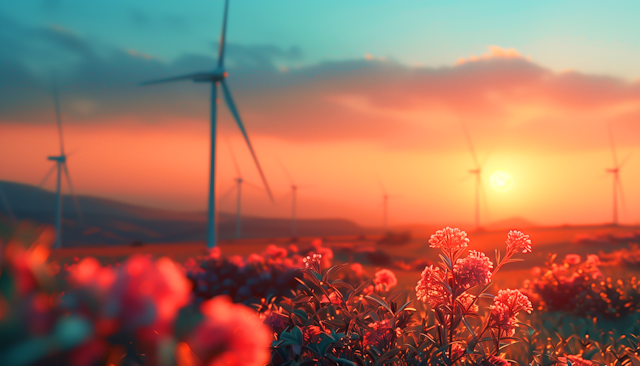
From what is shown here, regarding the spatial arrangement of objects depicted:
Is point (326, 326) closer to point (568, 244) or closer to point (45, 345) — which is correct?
point (45, 345)

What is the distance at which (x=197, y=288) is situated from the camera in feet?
39.2

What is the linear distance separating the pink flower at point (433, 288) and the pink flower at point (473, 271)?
0.83 ft

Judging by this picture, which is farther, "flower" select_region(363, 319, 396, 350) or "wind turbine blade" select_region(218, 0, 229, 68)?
"wind turbine blade" select_region(218, 0, 229, 68)

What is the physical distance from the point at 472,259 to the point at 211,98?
24.9 meters

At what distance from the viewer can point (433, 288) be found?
409cm

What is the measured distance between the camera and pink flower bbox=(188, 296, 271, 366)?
129 cm

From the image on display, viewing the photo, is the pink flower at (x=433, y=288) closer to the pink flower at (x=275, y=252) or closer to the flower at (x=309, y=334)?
the flower at (x=309, y=334)

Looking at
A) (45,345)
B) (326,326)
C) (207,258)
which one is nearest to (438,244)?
(326,326)

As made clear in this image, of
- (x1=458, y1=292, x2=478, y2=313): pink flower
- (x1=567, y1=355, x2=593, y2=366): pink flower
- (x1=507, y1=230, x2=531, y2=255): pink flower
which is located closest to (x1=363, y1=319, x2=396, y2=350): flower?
(x1=458, y1=292, x2=478, y2=313): pink flower

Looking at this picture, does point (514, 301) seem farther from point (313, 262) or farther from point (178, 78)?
point (178, 78)

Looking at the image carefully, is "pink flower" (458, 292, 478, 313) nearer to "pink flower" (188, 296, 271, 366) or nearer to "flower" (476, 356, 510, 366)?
"flower" (476, 356, 510, 366)

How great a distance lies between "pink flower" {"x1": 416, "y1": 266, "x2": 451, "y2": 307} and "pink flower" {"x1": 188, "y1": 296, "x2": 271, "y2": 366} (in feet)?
9.81

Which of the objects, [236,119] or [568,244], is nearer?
[236,119]

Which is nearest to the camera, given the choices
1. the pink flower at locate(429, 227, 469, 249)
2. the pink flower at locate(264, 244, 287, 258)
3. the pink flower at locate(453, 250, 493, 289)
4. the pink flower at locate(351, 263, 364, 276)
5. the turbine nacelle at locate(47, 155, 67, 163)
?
the pink flower at locate(453, 250, 493, 289)
